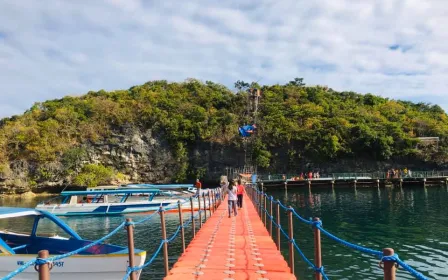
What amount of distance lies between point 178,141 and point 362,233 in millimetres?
43168

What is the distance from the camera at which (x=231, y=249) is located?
9.62 meters

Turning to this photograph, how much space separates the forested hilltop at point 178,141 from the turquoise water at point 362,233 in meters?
25.3

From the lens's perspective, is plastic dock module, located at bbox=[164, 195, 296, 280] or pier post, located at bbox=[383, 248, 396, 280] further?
plastic dock module, located at bbox=[164, 195, 296, 280]

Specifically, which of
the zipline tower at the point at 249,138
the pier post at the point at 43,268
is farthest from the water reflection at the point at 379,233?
the zipline tower at the point at 249,138

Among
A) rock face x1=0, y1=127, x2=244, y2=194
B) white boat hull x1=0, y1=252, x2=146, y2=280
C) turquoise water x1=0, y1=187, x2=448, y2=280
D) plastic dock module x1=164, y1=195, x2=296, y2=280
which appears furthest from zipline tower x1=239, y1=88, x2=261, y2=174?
white boat hull x1=0, y1=252, x2=146, y2=280

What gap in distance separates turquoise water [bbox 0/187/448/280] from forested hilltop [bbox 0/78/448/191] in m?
25.3

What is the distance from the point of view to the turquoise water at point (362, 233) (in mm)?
12711

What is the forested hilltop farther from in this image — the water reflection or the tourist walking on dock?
the tourist walking on dock

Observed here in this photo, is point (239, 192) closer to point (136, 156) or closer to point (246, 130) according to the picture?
point (246, 130)

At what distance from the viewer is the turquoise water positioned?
12711 millimetres

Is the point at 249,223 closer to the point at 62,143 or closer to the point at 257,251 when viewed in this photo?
the point at 257,251

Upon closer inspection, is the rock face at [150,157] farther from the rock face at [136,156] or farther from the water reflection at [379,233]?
the water reflection at [379,233]

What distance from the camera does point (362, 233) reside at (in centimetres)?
1873

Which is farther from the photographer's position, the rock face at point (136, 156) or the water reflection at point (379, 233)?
the rock face at point (136, 156)
